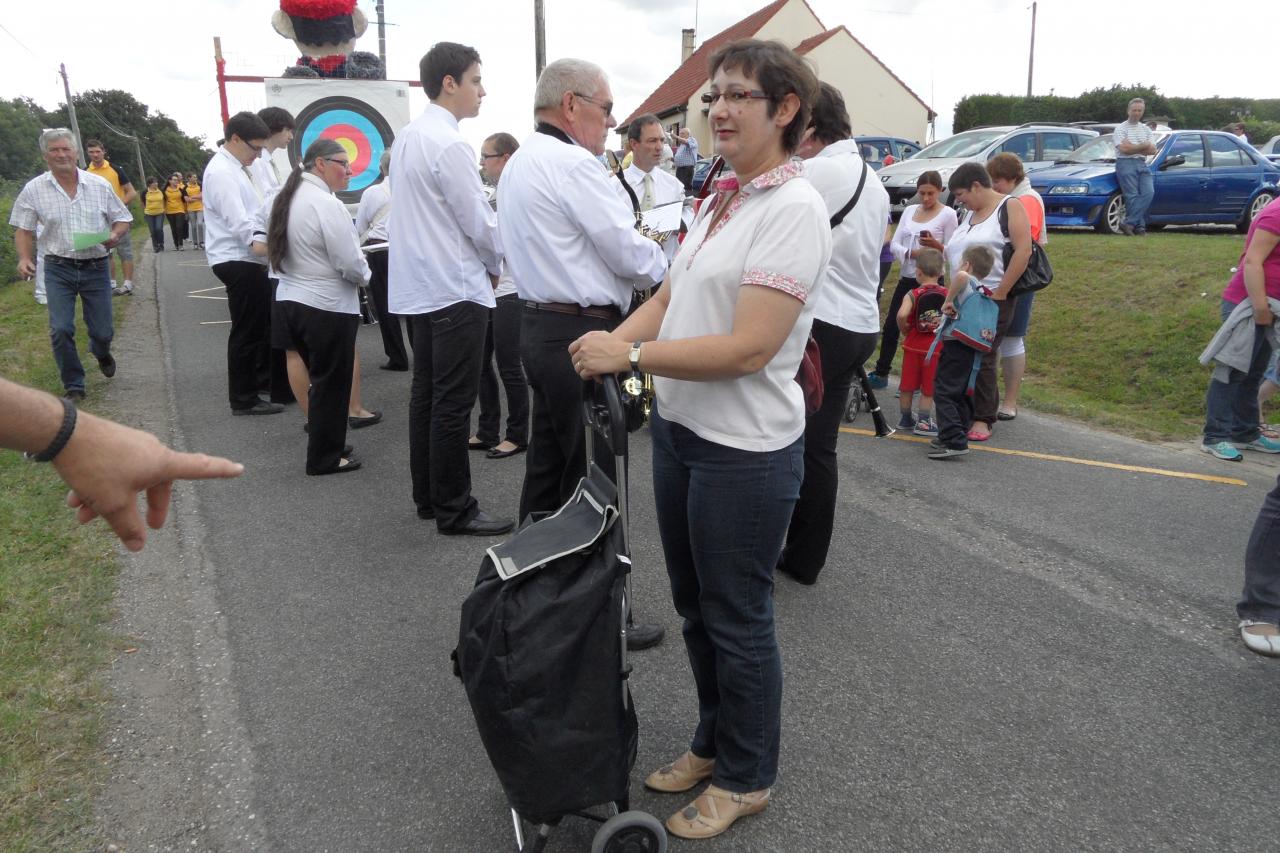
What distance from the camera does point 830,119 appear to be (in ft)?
11.0

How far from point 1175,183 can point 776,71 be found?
524 inches

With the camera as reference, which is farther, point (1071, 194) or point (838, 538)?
point (1071, 194)

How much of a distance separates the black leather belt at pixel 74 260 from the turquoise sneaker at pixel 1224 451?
8.41 metres

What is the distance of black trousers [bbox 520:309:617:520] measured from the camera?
321 centimetres

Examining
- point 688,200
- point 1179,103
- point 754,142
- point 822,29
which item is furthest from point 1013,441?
point 1179,103

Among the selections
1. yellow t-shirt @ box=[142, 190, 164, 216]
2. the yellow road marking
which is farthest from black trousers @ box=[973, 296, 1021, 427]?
yellow t-shirt @ box=[142, 190, 164, 216]

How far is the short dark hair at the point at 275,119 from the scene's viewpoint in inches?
266

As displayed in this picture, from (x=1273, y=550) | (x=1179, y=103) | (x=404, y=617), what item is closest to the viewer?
(x=1273, y=550)

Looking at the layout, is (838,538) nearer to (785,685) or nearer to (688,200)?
(785,685)

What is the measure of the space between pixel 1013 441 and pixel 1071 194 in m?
7.66

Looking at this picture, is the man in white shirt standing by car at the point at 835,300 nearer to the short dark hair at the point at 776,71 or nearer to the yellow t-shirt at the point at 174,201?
the short dark hair at the point at 776,71

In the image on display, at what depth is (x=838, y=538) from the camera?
4312 mm

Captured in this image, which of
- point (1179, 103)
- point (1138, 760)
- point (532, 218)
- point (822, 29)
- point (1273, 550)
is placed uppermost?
point (822, 29)

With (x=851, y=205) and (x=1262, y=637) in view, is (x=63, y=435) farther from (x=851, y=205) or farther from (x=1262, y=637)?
(x=1262, y=637)
